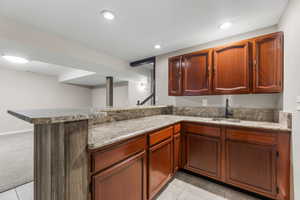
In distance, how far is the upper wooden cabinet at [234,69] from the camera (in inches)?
65.8

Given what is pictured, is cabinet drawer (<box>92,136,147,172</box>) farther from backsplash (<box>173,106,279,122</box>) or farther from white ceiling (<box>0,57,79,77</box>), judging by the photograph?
white ceiling (<box>0,57,79,77</box>)

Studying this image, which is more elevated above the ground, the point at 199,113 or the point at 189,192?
the point at 199,113

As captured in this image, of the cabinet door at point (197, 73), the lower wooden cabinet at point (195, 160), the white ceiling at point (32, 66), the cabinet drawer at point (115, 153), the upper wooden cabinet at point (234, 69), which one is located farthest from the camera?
the white ceiling at point (32, 66)

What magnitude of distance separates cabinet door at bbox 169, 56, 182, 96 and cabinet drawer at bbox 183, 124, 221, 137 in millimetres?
714

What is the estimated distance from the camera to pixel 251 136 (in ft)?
5.12

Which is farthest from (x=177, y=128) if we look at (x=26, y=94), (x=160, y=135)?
(x=26, y=94)

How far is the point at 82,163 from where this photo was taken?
31.7 inches

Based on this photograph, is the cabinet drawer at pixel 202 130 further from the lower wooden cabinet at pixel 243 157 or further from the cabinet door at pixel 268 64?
the cabinet door at pixel 268 64

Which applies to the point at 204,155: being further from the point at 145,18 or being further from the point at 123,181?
the point at 145,18

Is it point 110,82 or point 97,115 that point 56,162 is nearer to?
point 97,115

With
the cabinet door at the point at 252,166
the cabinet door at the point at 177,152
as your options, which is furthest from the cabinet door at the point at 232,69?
the cabinet door at the point at 177,152

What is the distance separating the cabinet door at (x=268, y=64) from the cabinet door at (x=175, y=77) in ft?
3.68

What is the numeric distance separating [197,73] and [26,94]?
A: 6194mm

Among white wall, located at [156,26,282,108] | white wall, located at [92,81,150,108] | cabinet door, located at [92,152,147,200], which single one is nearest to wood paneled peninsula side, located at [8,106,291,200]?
cabinet door, located at [92,152,147,200]
